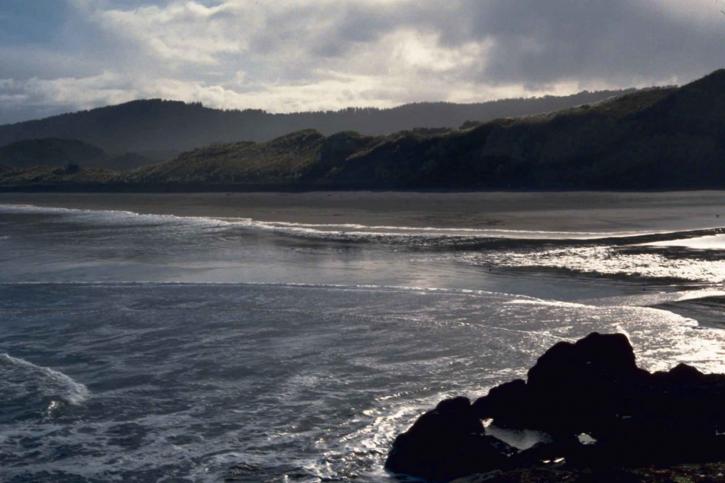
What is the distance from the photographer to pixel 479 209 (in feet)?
130

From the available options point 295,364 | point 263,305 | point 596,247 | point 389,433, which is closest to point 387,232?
point 596,247

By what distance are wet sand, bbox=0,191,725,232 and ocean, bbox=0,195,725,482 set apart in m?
3.97

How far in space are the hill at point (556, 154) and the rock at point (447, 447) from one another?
42.1 metres

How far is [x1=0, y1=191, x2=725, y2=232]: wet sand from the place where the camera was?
32.2 metres

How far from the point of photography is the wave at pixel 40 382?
1205cm

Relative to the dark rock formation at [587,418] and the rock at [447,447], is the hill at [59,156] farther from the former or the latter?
the rock at [447,447]

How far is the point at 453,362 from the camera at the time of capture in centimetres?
1291

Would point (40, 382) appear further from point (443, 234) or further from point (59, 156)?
point (59, 156)

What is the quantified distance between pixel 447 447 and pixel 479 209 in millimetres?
31380

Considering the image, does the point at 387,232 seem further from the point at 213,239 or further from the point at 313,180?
the point at 313,180

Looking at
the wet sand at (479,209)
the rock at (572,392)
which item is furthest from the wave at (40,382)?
the wet sand at (479,209)

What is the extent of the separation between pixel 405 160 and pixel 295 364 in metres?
52.8

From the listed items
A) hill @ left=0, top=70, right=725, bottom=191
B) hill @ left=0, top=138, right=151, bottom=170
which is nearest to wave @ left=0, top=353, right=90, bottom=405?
hill @ left=0, top=70, right=725, bottom=191

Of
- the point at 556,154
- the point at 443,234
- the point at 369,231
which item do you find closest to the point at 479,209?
the point at 369,231
